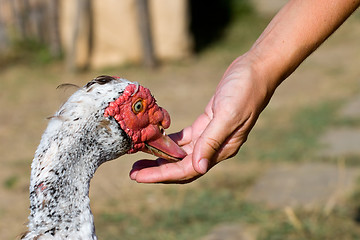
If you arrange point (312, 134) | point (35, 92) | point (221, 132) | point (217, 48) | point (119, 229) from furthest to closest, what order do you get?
point (217, 48) < point (35, 92) < point (312, 134) < point (119, 229) < point (221, 132)

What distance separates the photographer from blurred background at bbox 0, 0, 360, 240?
4387mm

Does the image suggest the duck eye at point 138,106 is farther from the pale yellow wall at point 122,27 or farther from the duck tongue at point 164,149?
the pale yellow wall at point 122,27

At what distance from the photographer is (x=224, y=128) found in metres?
2.41

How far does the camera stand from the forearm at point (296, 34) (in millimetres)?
2527

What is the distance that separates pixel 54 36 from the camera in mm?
8859

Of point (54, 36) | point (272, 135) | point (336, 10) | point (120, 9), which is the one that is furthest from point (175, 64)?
point (336, 10)

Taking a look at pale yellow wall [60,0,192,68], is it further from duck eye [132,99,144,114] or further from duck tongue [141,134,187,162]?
duck eye [132,99,144,114]

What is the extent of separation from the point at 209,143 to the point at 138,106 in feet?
1.07

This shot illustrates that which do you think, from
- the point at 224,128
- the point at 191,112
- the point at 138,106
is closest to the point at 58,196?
the point at 138,106

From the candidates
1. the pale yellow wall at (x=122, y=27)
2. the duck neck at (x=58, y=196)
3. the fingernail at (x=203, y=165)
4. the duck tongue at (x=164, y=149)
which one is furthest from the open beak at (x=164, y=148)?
the pale yellow wall at (x=122, y=27)

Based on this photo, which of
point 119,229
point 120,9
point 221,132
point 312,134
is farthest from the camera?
point 120,9

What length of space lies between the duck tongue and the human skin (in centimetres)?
4

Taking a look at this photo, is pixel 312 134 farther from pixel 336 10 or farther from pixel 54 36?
pixel 54 36

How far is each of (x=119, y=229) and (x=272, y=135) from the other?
223cm
